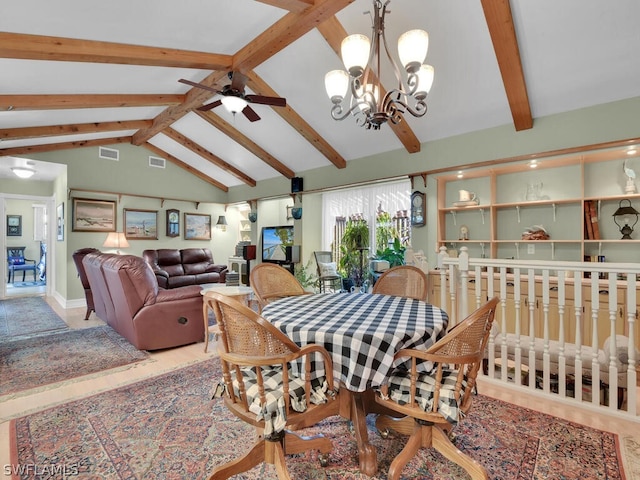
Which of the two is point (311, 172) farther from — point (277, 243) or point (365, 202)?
point (277, 243)

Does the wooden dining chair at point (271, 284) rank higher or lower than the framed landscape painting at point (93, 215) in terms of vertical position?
lower

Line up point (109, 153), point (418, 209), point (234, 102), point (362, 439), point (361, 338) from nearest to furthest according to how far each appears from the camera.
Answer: point (361, 338) < point (362, 439) < point (234, 102) < point (418, 209) < point (109, 153)

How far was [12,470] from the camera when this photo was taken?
64.8 inches

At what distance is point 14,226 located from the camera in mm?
8688

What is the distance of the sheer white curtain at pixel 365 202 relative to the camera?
5670 mm

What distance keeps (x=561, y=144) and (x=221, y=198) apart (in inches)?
289

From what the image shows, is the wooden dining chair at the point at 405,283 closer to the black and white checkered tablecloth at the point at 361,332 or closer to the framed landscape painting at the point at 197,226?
the black and white checkered tablecloth at the point at 361,332

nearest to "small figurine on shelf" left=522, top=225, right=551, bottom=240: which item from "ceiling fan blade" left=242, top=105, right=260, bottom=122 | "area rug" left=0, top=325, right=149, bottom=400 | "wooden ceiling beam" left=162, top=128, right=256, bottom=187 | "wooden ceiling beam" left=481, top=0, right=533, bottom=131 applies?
"wooden ceiling beam" left=481, top=0, right=533, bottom=131

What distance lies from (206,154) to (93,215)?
2560 millimetres

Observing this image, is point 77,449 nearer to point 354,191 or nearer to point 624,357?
point 624,357

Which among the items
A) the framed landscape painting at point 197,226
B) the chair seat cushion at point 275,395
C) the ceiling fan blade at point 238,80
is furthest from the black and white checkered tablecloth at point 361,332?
the framed landscape painting at point 197,226

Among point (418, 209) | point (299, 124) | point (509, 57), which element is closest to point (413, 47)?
point (509, 57)

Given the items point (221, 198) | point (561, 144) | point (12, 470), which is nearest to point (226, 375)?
point (12, 470)

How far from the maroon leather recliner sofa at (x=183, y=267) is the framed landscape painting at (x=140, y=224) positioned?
0.51 meters
